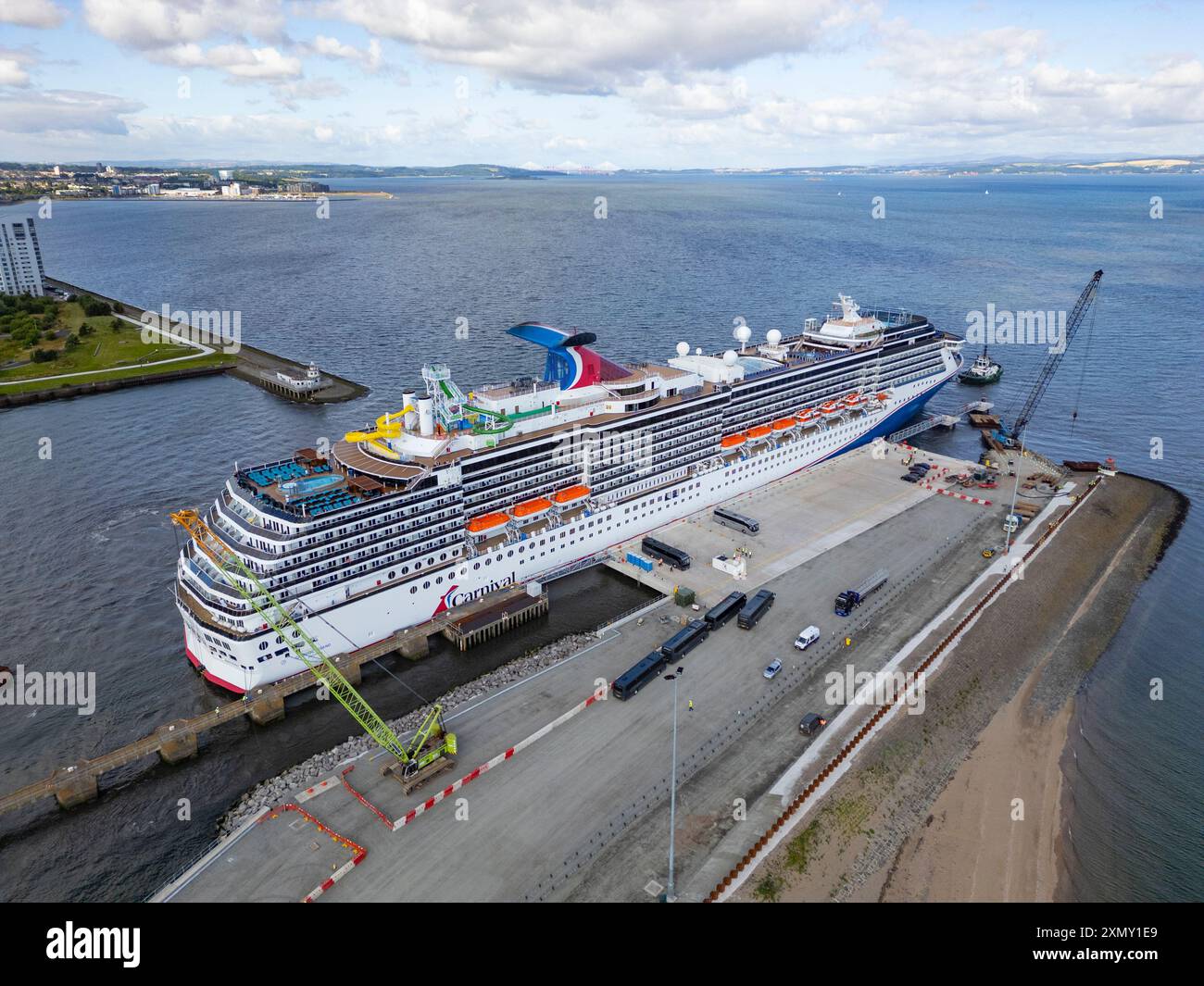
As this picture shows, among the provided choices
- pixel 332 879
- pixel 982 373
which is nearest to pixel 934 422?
pixel 982 373

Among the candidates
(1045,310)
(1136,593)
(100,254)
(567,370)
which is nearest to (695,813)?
(567,370)

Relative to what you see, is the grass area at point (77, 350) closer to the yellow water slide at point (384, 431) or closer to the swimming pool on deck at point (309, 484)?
the yellow water slide at point (384, 431)

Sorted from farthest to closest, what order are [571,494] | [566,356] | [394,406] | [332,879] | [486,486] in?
[394,406]
[566,356]
[571,494]
[486,486]
[332,879]

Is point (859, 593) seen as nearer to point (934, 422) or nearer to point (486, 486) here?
point (486, 486)

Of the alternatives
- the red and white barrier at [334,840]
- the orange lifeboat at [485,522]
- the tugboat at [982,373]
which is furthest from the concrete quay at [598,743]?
the tugboat at [982,373]

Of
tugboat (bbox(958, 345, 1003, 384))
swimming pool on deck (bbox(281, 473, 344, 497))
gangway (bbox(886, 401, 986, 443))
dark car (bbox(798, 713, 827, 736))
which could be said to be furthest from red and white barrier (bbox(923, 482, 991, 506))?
swimming pool on deck (bbox(281, 473, 344, 497))

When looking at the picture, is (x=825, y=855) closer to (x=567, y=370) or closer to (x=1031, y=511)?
(x=567, y=370)

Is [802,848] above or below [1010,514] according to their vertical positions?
below
